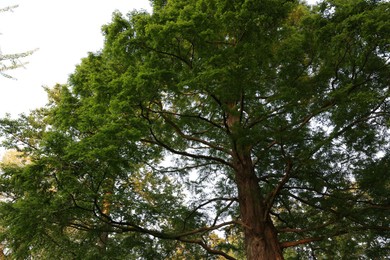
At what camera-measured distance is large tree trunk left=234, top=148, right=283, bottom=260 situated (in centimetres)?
550

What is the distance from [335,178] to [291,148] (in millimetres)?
1596

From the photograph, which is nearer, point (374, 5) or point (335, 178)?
point (374, 5)

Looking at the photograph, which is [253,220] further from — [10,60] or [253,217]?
[10,60]

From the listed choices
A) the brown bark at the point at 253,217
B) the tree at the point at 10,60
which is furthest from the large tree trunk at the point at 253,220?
the tree at the point at 10,60

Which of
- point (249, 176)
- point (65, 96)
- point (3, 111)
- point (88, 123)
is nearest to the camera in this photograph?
point (88, 123)

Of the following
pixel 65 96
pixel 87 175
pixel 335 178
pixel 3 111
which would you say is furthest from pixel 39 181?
pixel 335 178

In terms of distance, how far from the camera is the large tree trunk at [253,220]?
550 cm

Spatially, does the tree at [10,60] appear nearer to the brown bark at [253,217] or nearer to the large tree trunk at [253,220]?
the brown bark at [253,217]

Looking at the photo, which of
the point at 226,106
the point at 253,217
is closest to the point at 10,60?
the point at 226,106

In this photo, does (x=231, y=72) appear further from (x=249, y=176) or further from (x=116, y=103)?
(x=249, y=176)

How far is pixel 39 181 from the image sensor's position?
4152mm

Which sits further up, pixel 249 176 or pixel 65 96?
pixel 65 96

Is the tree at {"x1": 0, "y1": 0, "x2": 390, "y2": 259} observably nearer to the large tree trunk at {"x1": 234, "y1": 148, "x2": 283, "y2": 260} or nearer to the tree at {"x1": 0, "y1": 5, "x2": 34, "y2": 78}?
the large tree trunk at {"x1": 234, "y1": 148, "x2": 283, "y2": 260}

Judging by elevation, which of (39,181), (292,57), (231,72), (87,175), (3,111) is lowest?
(39,181)
